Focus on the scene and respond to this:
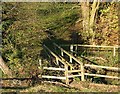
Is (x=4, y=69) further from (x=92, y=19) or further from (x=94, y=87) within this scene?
(x=92, y=19)

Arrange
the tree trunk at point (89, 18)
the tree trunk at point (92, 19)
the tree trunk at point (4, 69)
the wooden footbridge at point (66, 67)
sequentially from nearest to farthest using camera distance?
the wooden footbridge at point (66, 67)
the tree trunk at point (4, 69)
the tree trunk at point (92, 19)
the tree trunk at point (89, 18)

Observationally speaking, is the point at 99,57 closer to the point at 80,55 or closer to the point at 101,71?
the point at 80,55

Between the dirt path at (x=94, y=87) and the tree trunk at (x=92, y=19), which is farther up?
the tree trunk at (x=92, y=19)

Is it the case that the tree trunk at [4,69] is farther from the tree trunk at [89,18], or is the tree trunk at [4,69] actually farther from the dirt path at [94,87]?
the tree trunk at [89,18]

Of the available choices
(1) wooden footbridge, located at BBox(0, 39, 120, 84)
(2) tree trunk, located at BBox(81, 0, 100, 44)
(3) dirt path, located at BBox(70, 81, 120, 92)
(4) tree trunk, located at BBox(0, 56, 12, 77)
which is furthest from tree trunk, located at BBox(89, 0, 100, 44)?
(3) dirt path, located at BBox(70, 81, 120, 92)

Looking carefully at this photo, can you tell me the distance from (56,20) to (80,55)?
3675 mm

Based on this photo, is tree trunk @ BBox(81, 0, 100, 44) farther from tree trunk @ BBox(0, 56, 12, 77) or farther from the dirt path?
the dirt path

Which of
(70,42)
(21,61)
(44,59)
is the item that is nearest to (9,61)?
(21,61)

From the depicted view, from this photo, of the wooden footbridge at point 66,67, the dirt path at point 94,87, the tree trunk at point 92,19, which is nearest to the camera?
the dirt path at point 94,87

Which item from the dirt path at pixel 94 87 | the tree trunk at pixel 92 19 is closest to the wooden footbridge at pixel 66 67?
the dirt path at pixel 94 87

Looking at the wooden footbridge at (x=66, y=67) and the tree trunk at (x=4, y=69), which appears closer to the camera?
the wooden footbridge at (x=66, y=67)

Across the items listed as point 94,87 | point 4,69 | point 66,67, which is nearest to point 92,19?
point 4,69

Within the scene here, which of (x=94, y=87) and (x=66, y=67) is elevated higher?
(x=66, y=67)

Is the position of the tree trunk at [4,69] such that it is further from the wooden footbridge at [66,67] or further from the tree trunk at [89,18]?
the tree trunk at [89,18]
